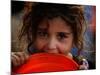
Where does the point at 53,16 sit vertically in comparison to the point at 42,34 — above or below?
above

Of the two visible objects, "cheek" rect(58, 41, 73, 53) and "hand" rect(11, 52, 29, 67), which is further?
"cheek" rect(58, 41, 73, 53)

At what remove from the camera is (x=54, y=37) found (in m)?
1.80

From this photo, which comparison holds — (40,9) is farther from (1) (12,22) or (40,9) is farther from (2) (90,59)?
(2) (90,59)

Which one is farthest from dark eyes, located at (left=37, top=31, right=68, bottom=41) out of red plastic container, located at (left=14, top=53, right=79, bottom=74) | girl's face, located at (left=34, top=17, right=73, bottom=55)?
red plastic container, located at (left=14, top=53, right=79, bottom=74)

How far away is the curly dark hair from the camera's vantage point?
5.70 feet

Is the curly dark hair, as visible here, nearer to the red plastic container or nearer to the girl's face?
the girl's face

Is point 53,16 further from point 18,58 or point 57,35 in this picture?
point 18,58

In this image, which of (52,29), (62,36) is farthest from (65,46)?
(52,29)

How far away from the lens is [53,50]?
5.90ft

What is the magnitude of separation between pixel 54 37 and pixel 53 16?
7.6 inches

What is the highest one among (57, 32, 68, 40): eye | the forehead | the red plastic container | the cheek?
the forehead

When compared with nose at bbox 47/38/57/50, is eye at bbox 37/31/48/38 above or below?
above

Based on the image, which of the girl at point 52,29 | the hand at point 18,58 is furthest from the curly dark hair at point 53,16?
the hand at point 18,58
